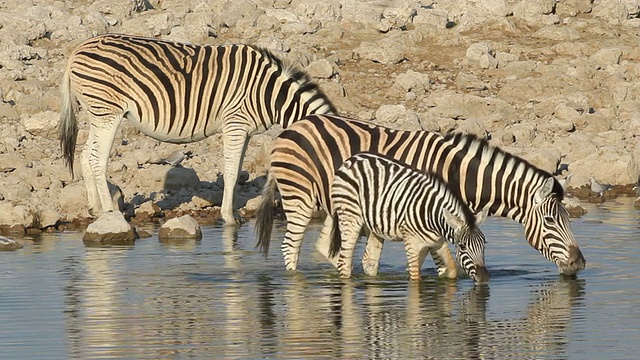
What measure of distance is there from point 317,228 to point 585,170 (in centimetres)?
494

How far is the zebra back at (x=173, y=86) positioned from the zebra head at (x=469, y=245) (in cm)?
483

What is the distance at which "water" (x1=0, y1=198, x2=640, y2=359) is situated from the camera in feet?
34.5

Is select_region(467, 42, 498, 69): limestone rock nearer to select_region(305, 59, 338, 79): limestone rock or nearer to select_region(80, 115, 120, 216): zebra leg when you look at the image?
select_region(305, 59, 338, 79): limestone rock

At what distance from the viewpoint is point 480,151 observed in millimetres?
14102

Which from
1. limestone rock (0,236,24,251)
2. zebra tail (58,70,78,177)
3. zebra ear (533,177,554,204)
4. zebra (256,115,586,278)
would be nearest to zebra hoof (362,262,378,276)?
zebra (256,115,586,278)

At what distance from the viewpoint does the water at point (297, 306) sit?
10.5 m

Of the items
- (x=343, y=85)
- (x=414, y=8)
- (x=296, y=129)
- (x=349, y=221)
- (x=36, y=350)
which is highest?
(x=414, y=8)

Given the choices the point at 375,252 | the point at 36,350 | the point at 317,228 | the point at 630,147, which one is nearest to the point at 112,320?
the point at 36,350

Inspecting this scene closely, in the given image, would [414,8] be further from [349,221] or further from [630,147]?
[349,221]

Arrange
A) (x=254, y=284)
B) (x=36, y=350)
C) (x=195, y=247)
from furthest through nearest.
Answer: (x=195, y=247) → (x=254, y=284) → (x=36, y=350)

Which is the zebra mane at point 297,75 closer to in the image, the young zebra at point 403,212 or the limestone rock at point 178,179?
the limestone rock at point 178,179

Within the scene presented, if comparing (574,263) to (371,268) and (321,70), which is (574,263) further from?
(321,70)

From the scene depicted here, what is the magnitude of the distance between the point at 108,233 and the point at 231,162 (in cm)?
217

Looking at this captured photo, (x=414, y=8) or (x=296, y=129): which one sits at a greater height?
(x=414, y=8)
